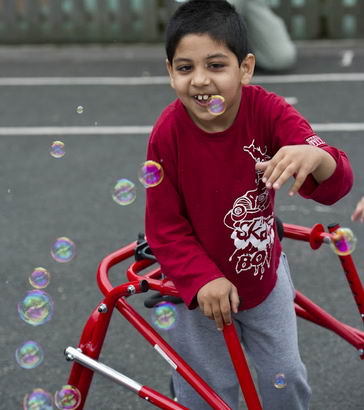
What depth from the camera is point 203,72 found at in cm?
234

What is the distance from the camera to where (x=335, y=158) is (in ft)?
7.79

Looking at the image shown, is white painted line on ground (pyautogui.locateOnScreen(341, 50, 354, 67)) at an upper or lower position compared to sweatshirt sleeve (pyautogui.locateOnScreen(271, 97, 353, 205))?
lower

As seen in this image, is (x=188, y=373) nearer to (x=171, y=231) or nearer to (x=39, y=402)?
(x=171, y=231)

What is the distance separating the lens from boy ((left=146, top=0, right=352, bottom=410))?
92.7 inches

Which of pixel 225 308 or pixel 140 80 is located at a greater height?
pixel 225 308

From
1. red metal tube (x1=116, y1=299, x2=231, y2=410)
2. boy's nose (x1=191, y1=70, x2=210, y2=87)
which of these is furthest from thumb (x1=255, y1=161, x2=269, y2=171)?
red metal tube (x1=116, y1=299, x2=231, y2=410)

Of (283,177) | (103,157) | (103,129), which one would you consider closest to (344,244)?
(283,177)

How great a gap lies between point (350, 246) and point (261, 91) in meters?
0.60

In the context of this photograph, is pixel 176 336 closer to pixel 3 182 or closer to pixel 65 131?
pixel 3 182

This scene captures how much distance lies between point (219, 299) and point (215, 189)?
1.07 ft

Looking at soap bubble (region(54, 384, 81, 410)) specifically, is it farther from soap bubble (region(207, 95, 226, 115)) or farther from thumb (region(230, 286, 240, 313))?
soap bubble (region(207, 95, 226, 115))

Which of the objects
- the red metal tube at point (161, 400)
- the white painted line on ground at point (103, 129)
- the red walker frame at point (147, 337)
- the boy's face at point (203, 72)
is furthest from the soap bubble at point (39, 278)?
the white painted line on ground at point (103, 129)

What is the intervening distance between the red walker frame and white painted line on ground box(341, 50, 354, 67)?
676cm

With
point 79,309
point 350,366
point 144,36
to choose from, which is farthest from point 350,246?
point 144,36
